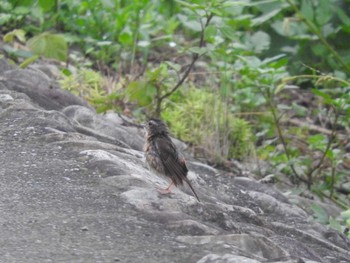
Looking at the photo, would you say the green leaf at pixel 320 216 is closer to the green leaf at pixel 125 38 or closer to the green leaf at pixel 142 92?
the green leaf at pixel 142 92

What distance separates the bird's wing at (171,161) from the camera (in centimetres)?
506

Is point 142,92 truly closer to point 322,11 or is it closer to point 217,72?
point 217,72

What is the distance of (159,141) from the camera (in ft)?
17.3

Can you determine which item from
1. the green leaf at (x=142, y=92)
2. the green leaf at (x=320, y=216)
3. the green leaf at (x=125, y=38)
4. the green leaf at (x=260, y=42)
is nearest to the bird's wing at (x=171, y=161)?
the green leaf at (x=320, y=216)

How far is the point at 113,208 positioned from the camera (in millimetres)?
4332

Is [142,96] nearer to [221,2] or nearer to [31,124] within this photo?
[221,2]

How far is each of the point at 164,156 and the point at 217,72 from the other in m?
3.20

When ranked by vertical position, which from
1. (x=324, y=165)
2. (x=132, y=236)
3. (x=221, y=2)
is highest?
(x=221, y=2)

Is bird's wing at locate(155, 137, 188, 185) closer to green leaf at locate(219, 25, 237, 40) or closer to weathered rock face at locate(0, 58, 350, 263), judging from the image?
weathered rock face at locate(0, 58, 350, 263)

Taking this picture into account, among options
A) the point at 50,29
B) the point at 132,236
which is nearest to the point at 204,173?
the point at 132,236

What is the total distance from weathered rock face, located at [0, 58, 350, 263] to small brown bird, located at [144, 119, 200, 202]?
84mm

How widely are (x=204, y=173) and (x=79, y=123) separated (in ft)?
2.94

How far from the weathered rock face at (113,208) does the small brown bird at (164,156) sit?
84 millimetres

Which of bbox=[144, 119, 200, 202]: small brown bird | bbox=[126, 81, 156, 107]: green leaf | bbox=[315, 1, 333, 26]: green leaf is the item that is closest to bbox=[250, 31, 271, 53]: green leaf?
bbox=[315, 1, 333, 26]: green leaf
